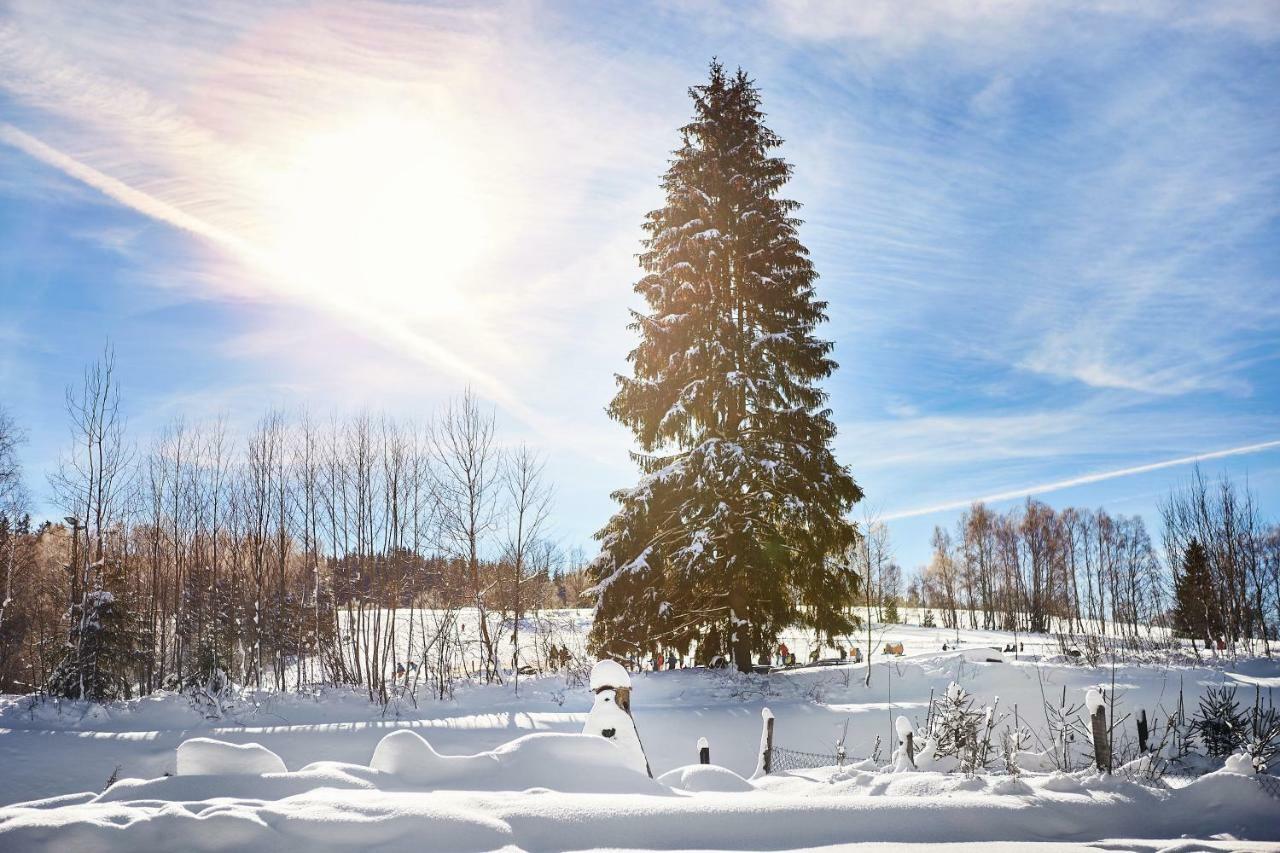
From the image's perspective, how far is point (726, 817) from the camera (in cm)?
441

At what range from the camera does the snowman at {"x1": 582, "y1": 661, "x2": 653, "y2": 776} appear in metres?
7.04

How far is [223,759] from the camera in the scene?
188 inches

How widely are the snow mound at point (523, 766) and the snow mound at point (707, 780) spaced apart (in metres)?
0.82

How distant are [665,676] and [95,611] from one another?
16.1 meters

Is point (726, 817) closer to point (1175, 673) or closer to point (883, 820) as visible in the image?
point (883, 820)

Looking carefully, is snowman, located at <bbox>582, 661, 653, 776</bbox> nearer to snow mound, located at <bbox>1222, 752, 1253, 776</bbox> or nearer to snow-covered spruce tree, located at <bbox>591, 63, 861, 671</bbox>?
snow mound, located at <bbox>1222, 752, 1253, 776</bbox>

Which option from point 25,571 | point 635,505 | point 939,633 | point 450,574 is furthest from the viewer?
point 939,633

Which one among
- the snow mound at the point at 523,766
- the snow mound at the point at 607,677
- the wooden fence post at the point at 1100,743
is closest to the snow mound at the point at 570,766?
the snow mound at the point at 523,766

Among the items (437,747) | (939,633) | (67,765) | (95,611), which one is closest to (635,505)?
(437,747)

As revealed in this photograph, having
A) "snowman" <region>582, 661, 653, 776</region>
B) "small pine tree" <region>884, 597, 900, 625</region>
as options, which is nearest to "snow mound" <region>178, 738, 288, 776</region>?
"snowman" <region>582, 661, 653, 776</region>

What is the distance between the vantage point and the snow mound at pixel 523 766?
16.7 ft

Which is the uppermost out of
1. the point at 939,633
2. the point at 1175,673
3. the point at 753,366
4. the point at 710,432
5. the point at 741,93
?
the point at 741,93

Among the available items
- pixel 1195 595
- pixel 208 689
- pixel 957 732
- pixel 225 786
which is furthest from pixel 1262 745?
pixel 1195 595

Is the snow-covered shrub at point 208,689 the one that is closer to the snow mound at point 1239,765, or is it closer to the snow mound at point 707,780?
the snow mound at point 707,780
